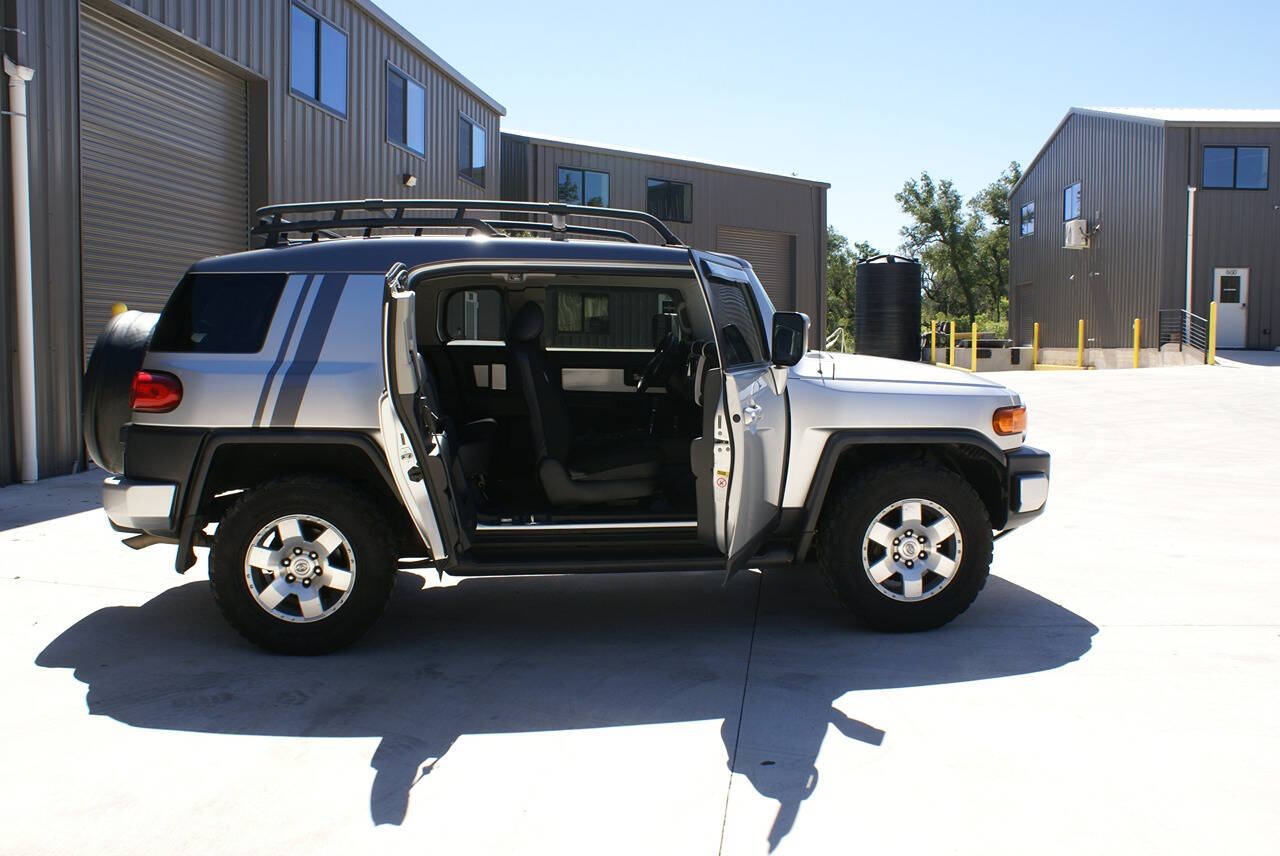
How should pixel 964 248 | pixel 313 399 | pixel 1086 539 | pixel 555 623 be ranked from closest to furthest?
1. pixel 313 399
2. pixel 555 623
3. pixel 1086 539
4. pixel 964 248

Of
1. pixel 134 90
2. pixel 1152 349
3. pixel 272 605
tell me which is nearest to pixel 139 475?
pixel 272 605

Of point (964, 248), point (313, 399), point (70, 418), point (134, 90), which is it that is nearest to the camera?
point (313, 399)

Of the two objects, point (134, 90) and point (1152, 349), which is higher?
point (134, 90)

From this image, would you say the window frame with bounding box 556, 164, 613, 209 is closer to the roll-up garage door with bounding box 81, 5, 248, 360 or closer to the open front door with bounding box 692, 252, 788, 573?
the roll-up garage door with bounding box 81, 5, 248, 360

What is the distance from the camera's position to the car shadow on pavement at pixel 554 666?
148 inches

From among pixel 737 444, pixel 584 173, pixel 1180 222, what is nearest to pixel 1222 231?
pixel 1180 222

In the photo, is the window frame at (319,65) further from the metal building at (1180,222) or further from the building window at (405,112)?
the metal building at (1180,222)

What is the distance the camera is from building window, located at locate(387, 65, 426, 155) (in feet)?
54.2

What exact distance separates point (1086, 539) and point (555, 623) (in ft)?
12.6

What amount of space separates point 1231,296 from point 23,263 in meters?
29.5

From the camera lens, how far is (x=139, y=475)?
4445mm

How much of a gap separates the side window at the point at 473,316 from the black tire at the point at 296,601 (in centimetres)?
164

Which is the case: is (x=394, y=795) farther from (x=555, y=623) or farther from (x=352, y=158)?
(x=352, y=158)

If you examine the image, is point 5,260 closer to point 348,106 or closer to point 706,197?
point 348,106
